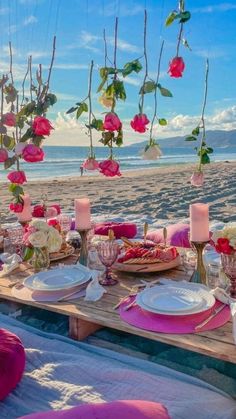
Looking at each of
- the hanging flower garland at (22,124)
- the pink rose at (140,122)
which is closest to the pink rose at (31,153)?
the hanging flower garland at (22,124)

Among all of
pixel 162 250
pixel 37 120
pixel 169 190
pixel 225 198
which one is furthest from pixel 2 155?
pixel 169 190

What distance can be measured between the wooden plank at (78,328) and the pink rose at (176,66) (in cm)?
96

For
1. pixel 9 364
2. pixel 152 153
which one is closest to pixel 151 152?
pixel 152 153

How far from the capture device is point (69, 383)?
1188mm

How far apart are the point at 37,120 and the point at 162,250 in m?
0.79

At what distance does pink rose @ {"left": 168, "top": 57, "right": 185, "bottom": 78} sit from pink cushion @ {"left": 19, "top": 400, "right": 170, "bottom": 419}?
3.48ft

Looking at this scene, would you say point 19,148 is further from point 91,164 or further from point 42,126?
point 91,164

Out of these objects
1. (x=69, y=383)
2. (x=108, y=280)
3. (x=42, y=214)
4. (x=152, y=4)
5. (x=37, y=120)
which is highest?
(x=152, y=4)

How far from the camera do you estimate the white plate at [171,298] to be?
126 cm

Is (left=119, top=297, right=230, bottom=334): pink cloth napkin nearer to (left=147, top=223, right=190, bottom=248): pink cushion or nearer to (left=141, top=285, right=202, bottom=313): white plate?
(left=141, top=285, right=202, bottom=313): white plate

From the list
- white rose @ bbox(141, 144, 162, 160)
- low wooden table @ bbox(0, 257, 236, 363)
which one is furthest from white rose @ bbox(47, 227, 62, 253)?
white rose @ bbox(141, 144, 162, 160)

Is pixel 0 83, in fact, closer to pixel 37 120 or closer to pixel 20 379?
pixel 37 120

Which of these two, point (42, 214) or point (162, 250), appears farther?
point (42, 214)

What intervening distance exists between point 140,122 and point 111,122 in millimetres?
111
